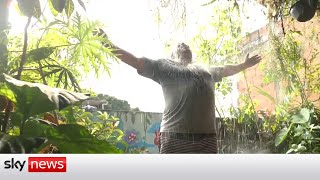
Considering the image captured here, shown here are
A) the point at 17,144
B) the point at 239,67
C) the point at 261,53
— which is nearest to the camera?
the point at 17,144

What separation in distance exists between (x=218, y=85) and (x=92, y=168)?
Answer: 0.50 m

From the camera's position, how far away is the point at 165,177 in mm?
642

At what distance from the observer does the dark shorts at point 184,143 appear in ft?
2.76

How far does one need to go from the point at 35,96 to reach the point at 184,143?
405 millimetres

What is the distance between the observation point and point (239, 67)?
1049 mm

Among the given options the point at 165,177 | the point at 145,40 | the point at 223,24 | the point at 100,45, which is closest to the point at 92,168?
the point at 165,177

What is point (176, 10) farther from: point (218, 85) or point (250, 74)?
point (250, 74)

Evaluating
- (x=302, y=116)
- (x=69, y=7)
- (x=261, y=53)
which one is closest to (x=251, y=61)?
(x=261, y=53)

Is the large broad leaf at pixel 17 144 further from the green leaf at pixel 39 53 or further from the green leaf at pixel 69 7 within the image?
the green leaf at pixel 69 7

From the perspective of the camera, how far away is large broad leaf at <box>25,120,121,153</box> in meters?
0.57

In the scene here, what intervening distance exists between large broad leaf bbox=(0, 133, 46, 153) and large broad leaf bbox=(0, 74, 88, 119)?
0.16 feet

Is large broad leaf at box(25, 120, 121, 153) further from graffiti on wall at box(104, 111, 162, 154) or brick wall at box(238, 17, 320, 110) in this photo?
brick wall at box(238, 17, 320, 110)

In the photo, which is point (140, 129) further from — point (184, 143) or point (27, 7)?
point (27, 7)

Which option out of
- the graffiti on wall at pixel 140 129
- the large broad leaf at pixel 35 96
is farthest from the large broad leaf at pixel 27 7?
the graffiti on wall at pixel 140 129
